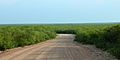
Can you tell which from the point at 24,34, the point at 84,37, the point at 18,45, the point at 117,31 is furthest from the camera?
the point at 84,37

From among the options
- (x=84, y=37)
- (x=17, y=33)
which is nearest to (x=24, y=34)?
(x=17, y=33)

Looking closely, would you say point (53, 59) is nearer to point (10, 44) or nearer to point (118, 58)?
point (118, 58)

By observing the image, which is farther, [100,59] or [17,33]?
[17,33]

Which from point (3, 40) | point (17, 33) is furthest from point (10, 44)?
point (17, 33)

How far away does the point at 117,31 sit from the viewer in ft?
137

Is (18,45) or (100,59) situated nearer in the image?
(100,59)

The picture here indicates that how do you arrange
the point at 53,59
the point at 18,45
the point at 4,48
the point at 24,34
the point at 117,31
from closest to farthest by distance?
1. the point at 53,59
2. the point at 4,48
3. the point at 117,31
4. the point at 18,45
5. the point at 24,34

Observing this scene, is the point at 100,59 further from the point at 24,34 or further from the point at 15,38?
the point at 24,34

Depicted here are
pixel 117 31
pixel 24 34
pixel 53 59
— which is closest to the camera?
pixel 53 59

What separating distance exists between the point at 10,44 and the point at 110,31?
39.4ft

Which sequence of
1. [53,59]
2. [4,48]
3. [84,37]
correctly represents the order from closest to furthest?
[53,59], [4,48], [84,37]

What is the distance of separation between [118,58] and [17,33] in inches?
953

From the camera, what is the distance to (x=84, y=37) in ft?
179

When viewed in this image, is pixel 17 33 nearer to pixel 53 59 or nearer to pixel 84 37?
pixel 84 37
